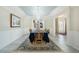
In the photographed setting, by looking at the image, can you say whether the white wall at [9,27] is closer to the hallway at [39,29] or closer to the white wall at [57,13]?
the hallway at [39,29]

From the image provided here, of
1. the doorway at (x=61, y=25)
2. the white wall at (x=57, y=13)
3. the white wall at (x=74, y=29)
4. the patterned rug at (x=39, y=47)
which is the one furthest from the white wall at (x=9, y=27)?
the white wall at (x=74, y=29)

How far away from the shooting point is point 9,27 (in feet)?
9.38

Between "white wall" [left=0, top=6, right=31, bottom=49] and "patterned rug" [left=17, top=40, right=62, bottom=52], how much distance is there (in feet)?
0.92

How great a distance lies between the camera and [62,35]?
297 cm

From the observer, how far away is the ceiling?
9.41 feet

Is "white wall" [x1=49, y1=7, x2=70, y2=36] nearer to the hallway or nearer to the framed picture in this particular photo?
the hallway

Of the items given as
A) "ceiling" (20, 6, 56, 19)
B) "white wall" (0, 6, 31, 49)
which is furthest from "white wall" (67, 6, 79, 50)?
"white wall" (0, 6, 31, 49)

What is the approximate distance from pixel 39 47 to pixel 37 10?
92cm

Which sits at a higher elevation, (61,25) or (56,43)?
(61,25)

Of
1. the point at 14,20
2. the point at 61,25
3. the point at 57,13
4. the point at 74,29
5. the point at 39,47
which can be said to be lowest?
the point at 39,47

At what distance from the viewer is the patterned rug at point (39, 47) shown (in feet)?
9.40

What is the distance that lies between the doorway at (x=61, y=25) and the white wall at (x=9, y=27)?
739 mm

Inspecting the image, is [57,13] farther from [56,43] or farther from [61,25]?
[56,43]

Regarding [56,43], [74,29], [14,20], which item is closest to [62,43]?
[56,43]
